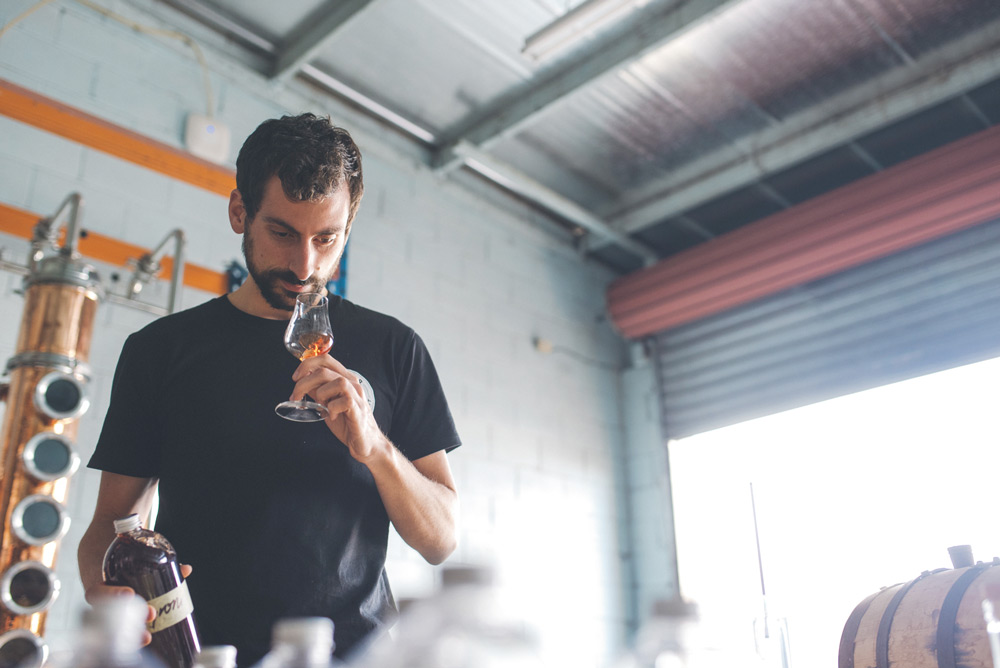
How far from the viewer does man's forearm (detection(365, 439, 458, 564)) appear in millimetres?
1253

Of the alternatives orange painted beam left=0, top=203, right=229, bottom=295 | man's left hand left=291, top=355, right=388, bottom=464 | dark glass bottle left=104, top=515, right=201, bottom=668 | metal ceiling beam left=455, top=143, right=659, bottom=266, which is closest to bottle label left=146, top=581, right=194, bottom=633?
dark glass bottle left=104, top=515, right=201, bottom=668

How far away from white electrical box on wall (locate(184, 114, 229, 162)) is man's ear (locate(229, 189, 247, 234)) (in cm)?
200

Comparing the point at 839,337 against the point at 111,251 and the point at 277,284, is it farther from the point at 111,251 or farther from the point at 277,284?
the point at 277,284

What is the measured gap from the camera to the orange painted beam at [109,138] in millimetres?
2623

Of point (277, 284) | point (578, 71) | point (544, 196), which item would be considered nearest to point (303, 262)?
point (277, 284)

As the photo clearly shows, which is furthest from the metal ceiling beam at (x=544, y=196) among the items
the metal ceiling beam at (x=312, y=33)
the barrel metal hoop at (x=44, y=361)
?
the barrel metal hoop at (x=44, y=361)

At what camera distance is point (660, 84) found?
4.14 m

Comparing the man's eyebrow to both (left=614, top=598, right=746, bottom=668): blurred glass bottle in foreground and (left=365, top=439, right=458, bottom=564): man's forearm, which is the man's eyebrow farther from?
(left=614, top=598, right=746, bottom=668): blurred glass bottle in foreground

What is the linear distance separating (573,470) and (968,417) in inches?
79.4

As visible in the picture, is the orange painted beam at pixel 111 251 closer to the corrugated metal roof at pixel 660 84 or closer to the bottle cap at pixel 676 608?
the corrugated metal roof at pixel 660 84

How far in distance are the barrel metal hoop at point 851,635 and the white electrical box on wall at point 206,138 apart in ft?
9.19

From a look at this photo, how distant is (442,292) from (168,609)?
358cm

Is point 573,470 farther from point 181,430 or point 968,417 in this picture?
point 181,430

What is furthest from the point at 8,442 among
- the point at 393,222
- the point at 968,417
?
the point at 968,417
